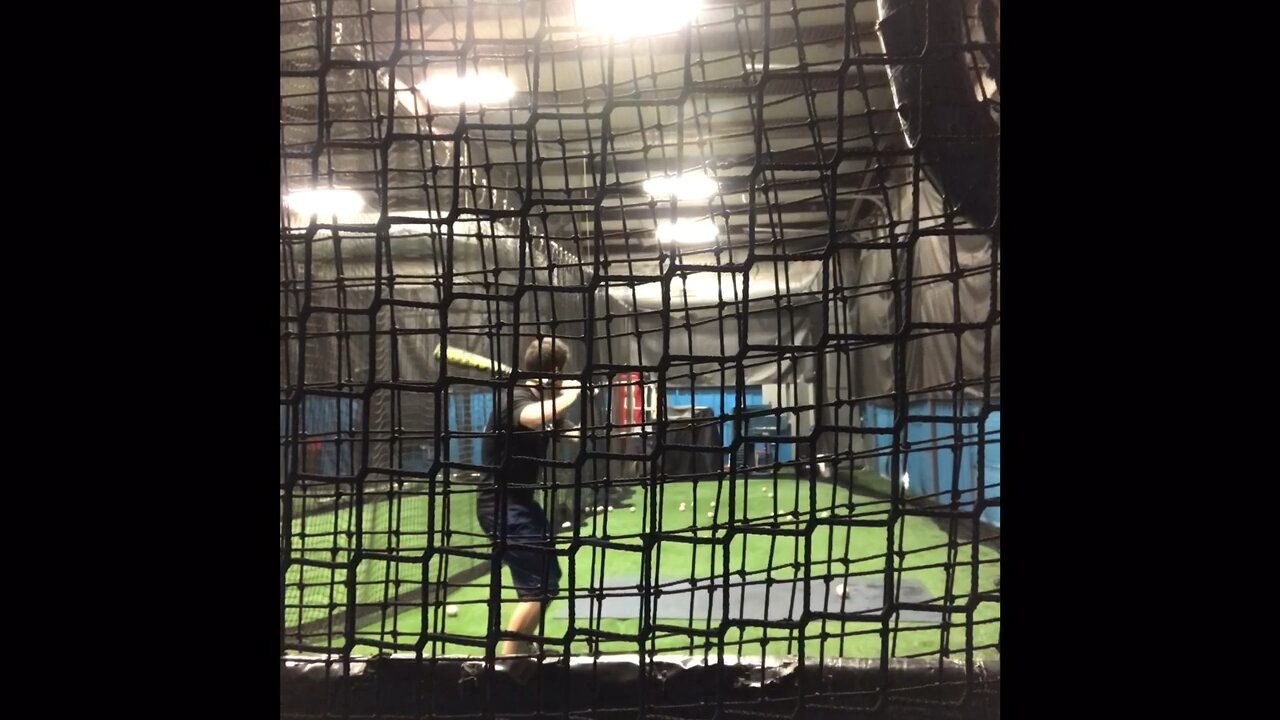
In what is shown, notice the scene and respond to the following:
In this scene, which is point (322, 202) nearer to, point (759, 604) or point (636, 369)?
point (636, 369)

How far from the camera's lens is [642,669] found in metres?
0.79

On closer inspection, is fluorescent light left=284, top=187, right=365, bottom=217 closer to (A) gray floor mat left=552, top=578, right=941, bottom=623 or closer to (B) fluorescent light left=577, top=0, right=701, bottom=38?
(B) fluorescent light left=577, top=0, right=701, bottom=38

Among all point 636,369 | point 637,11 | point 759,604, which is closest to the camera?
point 636,369

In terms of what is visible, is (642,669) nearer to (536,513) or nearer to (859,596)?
(536,513)

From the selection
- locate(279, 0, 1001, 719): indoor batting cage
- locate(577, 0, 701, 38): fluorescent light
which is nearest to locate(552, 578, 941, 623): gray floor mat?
locate(279, 0, 1001, 719): indoor batting cage

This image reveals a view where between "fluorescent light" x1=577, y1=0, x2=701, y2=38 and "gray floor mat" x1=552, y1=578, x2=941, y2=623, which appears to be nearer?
"fluorescent light" x1=577, y1=0, x2=701, y2=38

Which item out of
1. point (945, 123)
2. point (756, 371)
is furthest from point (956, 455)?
point (756, 371)

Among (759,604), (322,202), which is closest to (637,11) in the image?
(322,202)

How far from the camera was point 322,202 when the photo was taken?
90 cm

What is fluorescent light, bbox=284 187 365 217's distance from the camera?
794 millimetres

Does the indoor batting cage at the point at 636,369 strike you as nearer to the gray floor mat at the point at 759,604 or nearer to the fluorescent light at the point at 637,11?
the fluorescent light at the point at 637,11

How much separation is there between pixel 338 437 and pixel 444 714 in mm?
402

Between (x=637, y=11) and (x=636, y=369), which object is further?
(x=637, y=11)

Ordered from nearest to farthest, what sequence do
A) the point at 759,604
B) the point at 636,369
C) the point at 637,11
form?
the point at 636,369
the point at 637,11
the point at 759,604
